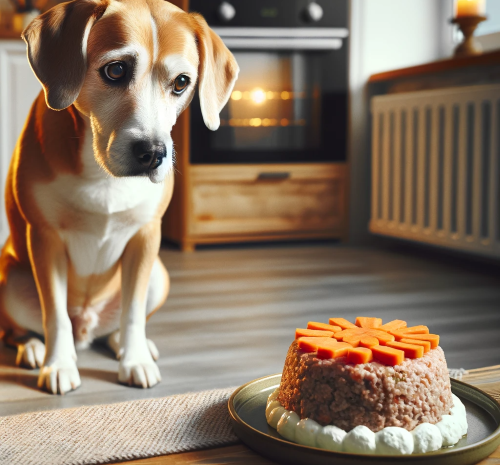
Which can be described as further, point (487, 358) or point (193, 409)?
point (487, 358)

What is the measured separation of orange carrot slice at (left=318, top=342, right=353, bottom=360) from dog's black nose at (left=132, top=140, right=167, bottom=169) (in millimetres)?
476

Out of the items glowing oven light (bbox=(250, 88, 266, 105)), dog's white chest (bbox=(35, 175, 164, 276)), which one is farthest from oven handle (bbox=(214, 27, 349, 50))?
dog's white chest (bbox=(35, 175, 164, 276))

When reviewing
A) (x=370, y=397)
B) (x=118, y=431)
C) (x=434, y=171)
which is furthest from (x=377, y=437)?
(x=434, y=171)

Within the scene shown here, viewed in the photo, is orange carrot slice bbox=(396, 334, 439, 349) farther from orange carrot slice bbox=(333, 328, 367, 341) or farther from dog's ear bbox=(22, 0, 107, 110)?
dog's ear bbox=(22, 0, 107, 110)

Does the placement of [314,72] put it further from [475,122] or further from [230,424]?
[230,424]

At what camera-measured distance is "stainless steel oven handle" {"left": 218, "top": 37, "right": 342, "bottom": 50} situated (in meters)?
3.35

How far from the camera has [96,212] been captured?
1.36 metres

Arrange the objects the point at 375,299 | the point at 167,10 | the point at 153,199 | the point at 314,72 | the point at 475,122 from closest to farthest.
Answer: the point at 167,10, the point at 153,199, the point at 375,299, the point at 475,122, the point at 314,72

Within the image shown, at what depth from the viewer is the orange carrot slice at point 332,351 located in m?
0.94

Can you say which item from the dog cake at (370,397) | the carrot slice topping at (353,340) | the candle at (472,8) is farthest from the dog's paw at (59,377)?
the candle at (472,8)

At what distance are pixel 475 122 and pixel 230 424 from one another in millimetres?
2071

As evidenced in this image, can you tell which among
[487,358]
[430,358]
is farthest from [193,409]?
[487,358]

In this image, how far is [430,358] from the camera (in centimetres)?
98

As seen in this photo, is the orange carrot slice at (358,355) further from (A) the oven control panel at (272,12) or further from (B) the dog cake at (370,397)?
(A) the oven control panel at (272,12)
